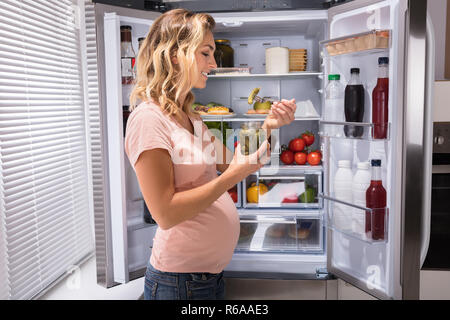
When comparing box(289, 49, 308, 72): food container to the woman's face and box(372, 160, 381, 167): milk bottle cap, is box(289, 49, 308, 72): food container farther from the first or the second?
the woman's face

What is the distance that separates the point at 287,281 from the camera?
182cm

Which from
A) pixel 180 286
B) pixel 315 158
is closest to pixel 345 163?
pixel 315 158

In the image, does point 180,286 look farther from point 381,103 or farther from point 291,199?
point 291,199

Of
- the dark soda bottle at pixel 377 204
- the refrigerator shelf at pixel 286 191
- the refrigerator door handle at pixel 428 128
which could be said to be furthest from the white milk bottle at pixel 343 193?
the refrigerator shelf at pixel 286 191

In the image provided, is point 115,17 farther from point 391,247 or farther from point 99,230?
point 391,247

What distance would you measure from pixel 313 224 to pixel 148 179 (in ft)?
4.88

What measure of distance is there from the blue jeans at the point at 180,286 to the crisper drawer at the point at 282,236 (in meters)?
1.07

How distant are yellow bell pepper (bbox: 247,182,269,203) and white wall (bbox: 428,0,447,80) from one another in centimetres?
97

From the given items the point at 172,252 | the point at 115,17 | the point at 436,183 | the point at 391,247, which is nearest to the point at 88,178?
the point at 115,17

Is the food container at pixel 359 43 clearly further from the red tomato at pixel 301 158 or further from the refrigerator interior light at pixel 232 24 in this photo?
the red tomato at pixel 301 158

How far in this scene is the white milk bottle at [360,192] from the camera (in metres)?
1.49

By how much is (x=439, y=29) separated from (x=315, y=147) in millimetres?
820

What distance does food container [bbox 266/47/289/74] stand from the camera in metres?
1.96

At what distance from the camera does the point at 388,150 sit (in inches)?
57.3
